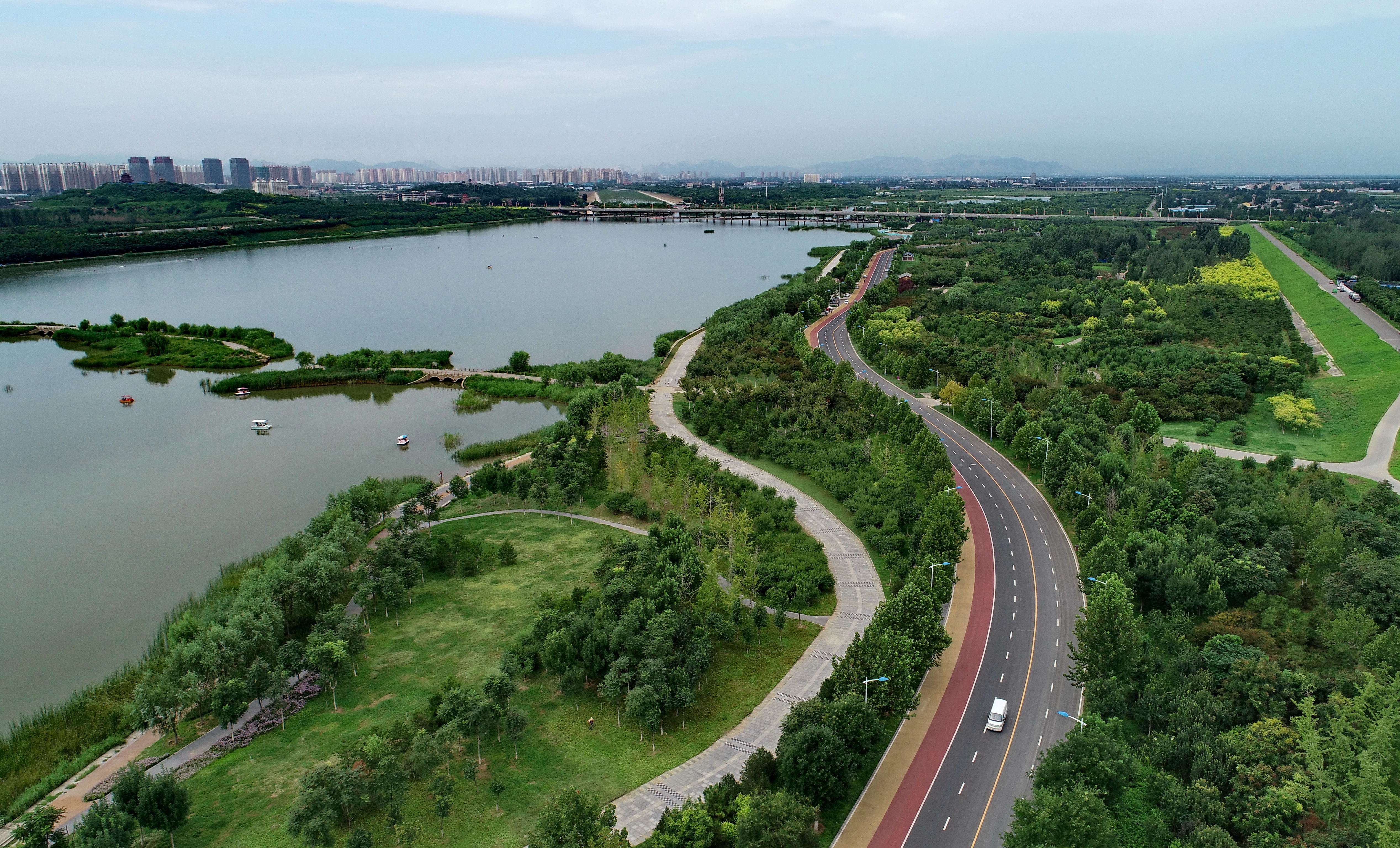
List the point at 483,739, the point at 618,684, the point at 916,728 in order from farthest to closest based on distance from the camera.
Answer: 1. the point at 916,728
2. the point at 618,684
3. the point at 483,739

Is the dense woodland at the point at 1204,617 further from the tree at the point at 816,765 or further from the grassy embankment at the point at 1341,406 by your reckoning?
the tree at the point at 816,765

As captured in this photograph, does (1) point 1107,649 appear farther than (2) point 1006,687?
No

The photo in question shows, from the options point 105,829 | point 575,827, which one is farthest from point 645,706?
point 105,829

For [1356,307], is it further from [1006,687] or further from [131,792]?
[131,792]

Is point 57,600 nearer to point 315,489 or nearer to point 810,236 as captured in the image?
point 315,489

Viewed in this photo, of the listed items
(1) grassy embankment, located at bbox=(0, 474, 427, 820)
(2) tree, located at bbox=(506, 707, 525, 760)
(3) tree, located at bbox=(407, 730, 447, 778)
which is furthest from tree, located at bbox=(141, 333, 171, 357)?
(2) tree, located at bbox=(506, 707, 525, 760)

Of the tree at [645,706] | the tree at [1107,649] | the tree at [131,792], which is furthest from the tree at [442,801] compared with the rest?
the tree at [1107,649]
